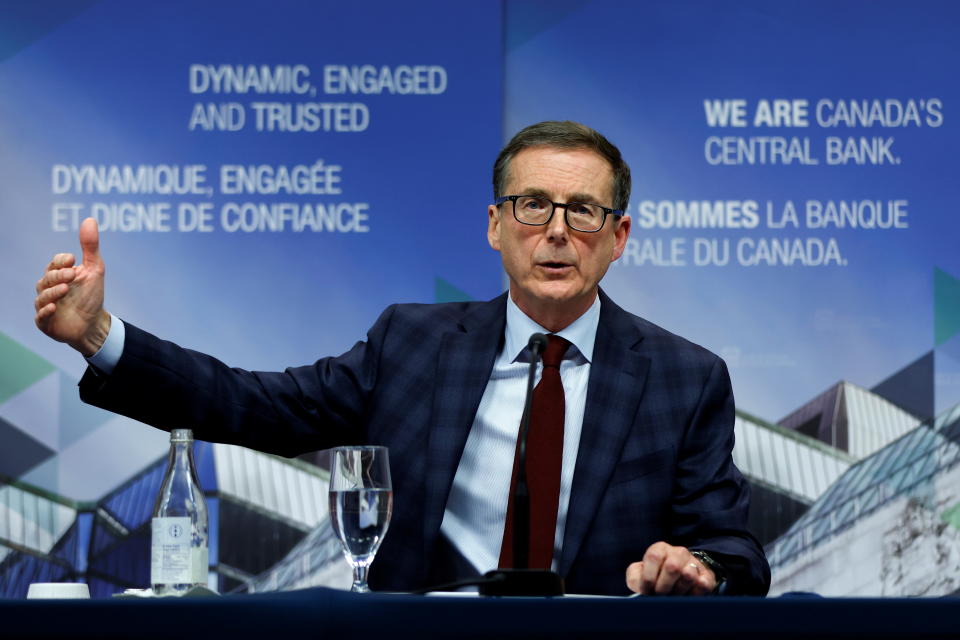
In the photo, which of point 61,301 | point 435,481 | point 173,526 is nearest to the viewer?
point 173,526

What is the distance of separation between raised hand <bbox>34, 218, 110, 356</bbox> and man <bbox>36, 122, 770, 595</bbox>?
0.08m

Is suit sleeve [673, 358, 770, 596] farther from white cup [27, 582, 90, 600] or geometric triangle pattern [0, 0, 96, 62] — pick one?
geometric triangle pattern [0, 0, 96, 62]

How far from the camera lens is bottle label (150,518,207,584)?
1.63m

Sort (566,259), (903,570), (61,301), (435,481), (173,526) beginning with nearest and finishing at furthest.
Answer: (173,526) < (61,301) < (435,481) < (566,259) < (903,570)

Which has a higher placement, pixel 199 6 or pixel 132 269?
pixel 199 6

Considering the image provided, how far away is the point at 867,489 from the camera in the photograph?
356cm

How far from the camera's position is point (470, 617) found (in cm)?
95

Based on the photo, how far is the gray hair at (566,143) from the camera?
231 cm

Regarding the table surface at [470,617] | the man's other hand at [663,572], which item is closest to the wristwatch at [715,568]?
the man's other hand at [663,572]

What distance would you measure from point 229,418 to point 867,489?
2.18 m

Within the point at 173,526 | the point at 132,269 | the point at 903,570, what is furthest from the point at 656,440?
the point at 132,269

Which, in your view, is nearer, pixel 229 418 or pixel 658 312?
pixel 229 418

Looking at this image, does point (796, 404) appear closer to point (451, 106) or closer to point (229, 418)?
point (451, 106)

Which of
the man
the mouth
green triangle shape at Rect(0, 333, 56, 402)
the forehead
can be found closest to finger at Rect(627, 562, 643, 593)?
the man
